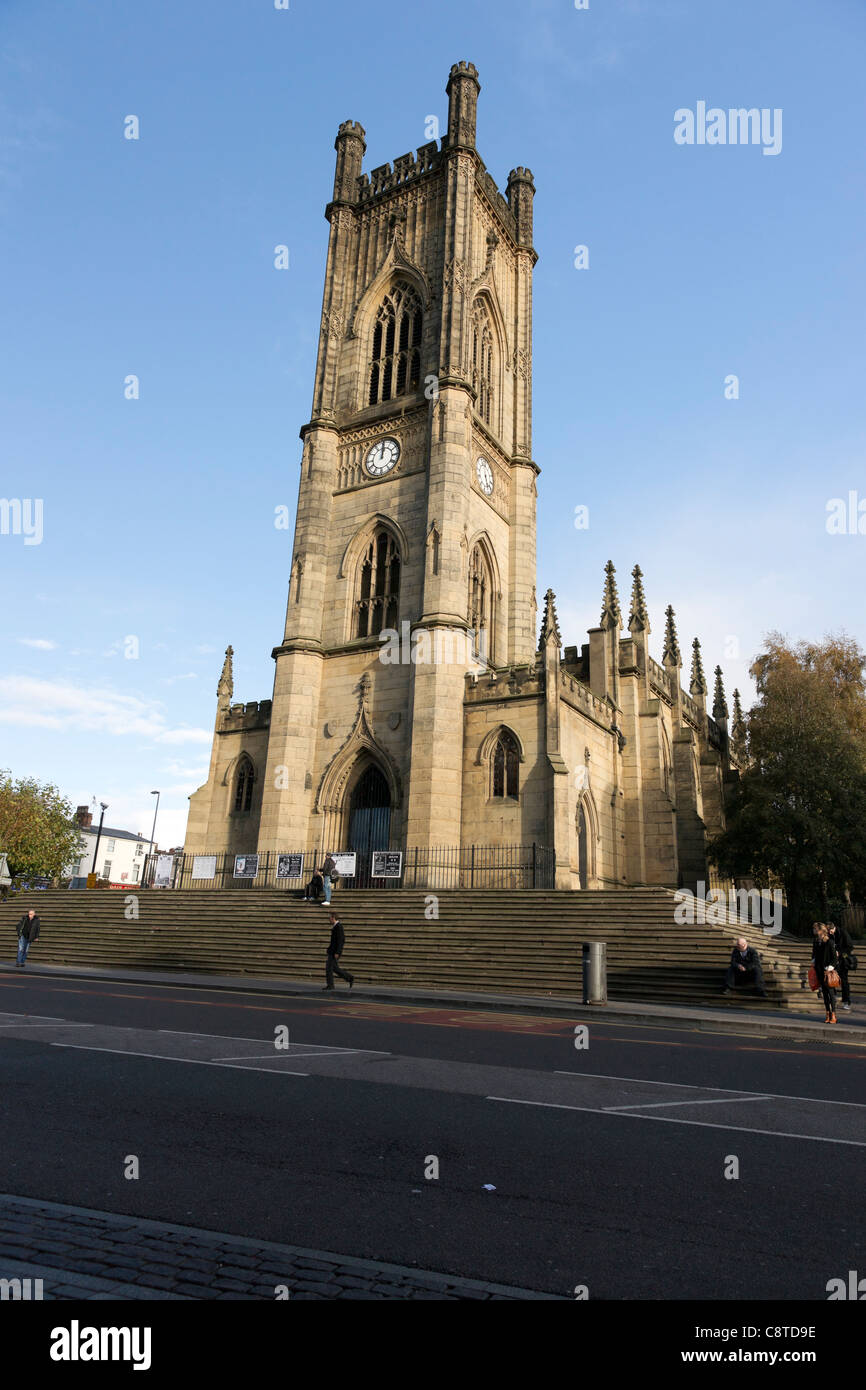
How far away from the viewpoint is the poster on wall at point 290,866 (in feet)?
95.6

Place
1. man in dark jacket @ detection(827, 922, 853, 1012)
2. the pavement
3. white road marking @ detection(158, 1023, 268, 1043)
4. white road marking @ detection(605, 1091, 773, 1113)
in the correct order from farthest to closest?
man in dark jacket @ detection(827, 922, 853, 1012)
the pavement
white road marking @ detection(158, 1023, 268, 1043)
white road marking @ detection(605, 1091, 773, 1113)

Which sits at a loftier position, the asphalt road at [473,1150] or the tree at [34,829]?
the tree at [34,829]

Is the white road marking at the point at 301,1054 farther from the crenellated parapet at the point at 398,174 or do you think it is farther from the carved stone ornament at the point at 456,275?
the crenellated parapet at the point at 398,174

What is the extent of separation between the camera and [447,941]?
2147 centimetres

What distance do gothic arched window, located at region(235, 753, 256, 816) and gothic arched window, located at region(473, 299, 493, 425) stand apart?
56.7ft

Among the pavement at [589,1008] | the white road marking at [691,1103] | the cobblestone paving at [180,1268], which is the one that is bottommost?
the pavement at [589,1008]

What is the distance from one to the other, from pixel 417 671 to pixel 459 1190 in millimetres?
25207

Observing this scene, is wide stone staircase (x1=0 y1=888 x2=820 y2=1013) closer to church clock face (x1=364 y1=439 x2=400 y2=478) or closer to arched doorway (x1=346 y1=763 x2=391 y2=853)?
arched doorway (x1=346 y1=763 x2=391 y2=853)

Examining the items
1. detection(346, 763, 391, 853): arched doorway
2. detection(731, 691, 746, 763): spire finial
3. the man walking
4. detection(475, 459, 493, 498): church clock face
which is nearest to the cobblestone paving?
the man walking

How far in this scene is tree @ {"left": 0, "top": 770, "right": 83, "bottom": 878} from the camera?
53.2 meters

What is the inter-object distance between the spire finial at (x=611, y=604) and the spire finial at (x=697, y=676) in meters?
11.7

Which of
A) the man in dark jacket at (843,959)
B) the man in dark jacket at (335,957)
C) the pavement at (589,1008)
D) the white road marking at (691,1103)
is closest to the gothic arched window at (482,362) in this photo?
the man in dark jacket at (335,957)

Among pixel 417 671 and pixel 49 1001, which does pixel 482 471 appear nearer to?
pixel 417 671
